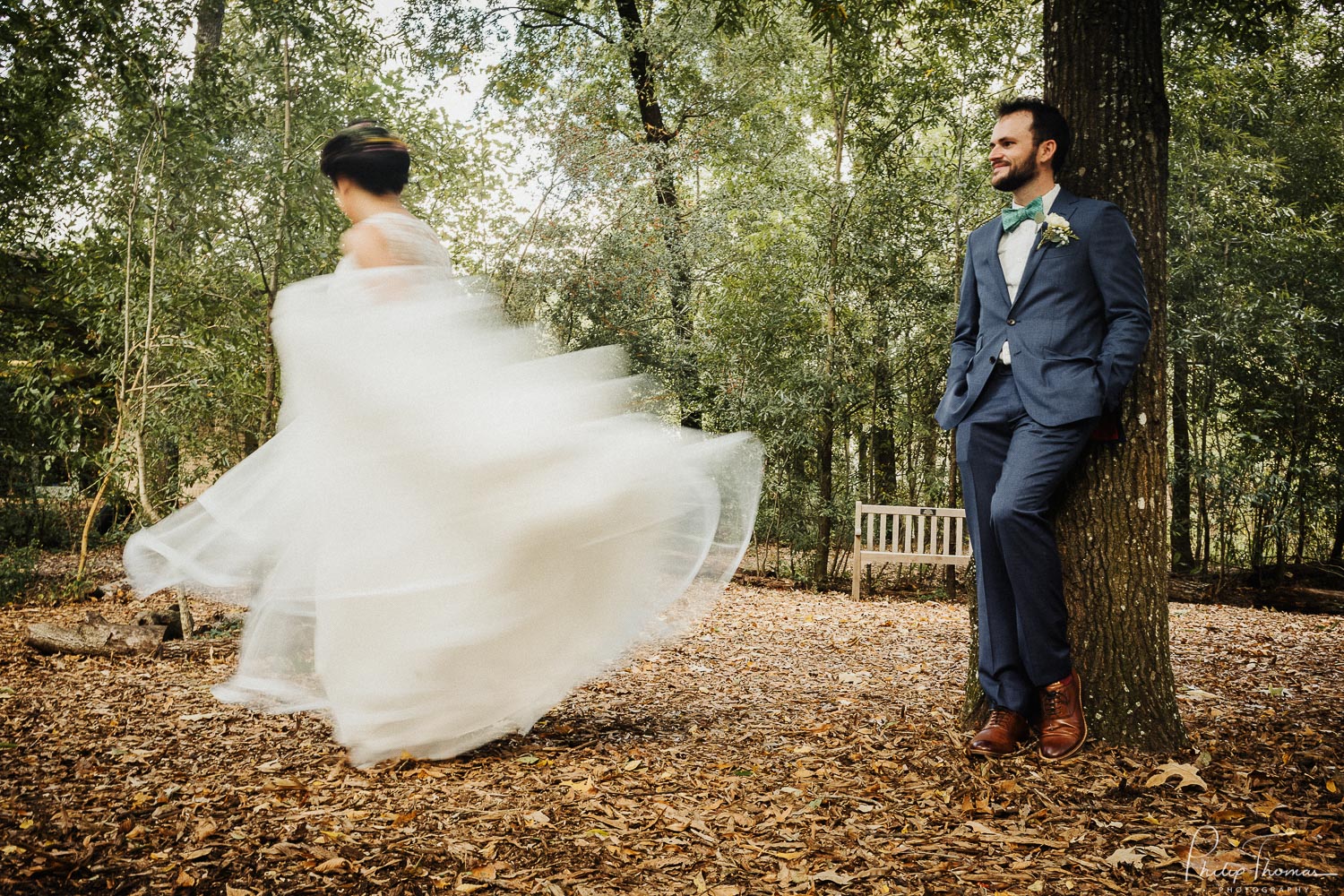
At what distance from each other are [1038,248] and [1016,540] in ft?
3.33

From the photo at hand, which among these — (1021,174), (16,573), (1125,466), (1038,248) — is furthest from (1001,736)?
(16,573)

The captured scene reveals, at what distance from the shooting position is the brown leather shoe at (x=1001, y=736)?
9.43 feet

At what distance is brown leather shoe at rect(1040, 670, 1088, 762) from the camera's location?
9.18 feet

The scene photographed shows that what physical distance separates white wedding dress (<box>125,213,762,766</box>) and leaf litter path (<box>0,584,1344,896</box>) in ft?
0.97

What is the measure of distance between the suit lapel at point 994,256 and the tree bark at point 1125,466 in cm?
31

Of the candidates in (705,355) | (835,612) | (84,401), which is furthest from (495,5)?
(835,612)

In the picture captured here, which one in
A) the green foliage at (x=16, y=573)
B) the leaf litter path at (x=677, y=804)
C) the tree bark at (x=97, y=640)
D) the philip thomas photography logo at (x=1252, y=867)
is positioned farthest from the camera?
the green foliage at (x=16, y=573)

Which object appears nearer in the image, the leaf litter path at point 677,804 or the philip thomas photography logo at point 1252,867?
the philip thomas photography logo at point 1252,867

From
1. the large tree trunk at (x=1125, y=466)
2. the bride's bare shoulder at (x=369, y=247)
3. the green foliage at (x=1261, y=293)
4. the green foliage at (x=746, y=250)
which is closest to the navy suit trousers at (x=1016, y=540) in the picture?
the large tree trunk at (x=1125, y=466)

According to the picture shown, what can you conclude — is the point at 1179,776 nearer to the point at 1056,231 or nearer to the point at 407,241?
the point at 1056,231

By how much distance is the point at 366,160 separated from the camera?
3.11 m

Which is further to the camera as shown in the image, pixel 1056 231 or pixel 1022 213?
pixel 1022 213

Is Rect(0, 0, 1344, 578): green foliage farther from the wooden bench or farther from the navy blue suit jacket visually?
the navy blue suit jacket

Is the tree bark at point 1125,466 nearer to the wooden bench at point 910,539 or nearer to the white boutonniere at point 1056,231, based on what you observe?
the white boutonniere at point 1056,231
